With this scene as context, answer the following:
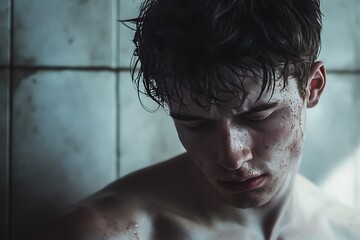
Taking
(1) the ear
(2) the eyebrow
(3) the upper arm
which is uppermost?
(1) the ear

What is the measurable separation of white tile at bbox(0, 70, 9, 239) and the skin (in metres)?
0.25

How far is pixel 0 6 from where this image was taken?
119 centimetres

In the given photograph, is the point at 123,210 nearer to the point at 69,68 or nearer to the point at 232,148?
the point at 232,148

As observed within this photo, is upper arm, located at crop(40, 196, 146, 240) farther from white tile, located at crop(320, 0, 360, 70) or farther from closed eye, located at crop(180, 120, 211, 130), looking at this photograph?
white tile, located at crop(320, 0, 360, 70)

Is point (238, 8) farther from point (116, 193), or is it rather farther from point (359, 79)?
point (359, 79)

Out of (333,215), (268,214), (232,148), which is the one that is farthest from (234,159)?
(333,215)

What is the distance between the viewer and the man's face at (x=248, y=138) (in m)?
0.91

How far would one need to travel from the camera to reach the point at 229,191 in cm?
96

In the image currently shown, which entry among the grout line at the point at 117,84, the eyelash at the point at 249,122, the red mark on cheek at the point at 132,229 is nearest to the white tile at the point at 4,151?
the grout line at the point at 117,84

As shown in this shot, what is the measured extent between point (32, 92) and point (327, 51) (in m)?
0.66

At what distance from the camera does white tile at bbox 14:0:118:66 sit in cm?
121

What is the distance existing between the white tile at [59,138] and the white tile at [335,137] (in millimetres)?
477

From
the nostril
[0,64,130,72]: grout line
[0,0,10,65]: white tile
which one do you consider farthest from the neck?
[0,0,10,65]: white tile

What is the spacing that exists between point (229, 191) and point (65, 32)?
49 centimetres
